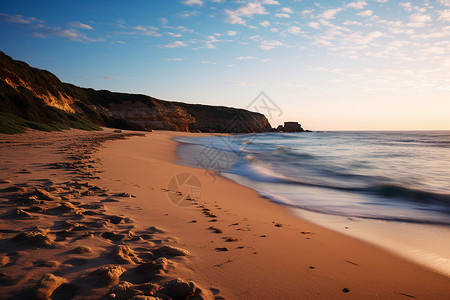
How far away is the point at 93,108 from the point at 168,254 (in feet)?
146

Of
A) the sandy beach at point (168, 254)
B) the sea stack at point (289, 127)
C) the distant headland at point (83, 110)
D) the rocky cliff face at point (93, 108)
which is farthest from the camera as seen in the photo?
the sea stack at point (289, 127)

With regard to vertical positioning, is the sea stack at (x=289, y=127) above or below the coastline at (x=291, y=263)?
above

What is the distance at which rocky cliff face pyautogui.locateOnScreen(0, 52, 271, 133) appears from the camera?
1811 cm

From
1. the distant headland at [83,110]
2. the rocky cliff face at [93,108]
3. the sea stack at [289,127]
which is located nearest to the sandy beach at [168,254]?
the distant headland at [83,110]

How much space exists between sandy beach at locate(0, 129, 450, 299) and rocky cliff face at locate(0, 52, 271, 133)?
17.8m

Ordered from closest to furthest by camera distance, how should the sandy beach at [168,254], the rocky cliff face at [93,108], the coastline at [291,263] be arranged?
the sandy beach at [168,254] < the coastline at [291,263] < the rocky cliff face at [93,108]

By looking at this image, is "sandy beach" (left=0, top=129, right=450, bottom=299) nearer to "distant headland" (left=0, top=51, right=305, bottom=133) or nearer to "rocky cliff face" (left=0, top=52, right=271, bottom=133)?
"distant headland" (left=0, top=51, right=305, bottom=133)

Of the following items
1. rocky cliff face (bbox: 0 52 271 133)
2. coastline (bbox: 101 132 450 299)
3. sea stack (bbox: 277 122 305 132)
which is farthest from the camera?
sea stack (bbox: 277 122 305 132)

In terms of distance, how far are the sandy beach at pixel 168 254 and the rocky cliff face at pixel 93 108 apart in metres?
17.8

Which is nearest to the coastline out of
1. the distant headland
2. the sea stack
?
the distant headland

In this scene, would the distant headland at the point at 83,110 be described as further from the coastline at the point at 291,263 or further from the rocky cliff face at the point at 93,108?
the coastline at the point at 291,263

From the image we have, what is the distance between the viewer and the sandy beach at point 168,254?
1.54 m

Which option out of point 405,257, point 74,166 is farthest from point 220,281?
point 74,166

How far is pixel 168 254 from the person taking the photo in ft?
6.61
